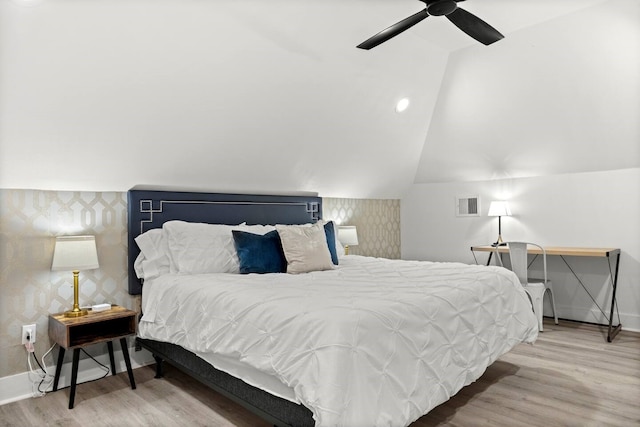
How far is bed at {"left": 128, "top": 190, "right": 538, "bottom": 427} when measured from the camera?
1.86 metres

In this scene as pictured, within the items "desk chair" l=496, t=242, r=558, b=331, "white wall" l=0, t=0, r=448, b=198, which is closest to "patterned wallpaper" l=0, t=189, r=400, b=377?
"white wall" l=0, t=0, r=448, b=198

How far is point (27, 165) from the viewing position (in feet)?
9.57

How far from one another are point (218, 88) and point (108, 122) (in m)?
0.81

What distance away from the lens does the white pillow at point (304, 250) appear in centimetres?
347

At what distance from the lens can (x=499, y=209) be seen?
16.8 feet

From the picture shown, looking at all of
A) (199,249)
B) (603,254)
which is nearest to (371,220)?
(603,254)

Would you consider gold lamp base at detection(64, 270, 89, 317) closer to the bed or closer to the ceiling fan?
the bed

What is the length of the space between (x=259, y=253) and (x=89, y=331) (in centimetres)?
130

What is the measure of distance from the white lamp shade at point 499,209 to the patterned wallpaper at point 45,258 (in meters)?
3.96

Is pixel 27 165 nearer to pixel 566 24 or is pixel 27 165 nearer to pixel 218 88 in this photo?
pixel 218 88

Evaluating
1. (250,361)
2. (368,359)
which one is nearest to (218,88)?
(250,361)

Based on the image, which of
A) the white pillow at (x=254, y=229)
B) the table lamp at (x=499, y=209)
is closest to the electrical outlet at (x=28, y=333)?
the white pillow at (x=254, y=229)

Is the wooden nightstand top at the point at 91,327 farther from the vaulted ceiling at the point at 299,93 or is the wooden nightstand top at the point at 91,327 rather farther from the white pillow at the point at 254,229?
the white pillow at the point at 254,229

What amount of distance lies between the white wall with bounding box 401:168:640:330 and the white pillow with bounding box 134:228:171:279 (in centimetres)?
385
